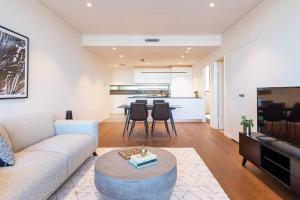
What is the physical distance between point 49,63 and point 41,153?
6.63ft

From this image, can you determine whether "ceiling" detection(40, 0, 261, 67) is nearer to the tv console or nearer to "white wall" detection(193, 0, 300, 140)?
"white wall" detection(193, 0, 300, 140)

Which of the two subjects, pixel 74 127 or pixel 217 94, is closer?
pixel 74 127

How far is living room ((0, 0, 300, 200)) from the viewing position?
182 cm

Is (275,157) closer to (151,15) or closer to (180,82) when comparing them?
(151,15)

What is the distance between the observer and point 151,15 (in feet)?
12.3

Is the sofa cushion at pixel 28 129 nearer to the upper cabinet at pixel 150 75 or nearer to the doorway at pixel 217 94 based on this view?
the doorway at pixel 217 94

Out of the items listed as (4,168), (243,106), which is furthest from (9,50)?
(243,106)

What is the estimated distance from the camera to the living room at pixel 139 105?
1821 mm

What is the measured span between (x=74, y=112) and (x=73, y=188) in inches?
→ 105

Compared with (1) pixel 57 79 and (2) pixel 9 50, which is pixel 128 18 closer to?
(1) pixel 57 79

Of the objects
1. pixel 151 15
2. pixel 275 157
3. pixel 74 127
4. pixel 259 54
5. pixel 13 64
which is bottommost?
pixel 275 157

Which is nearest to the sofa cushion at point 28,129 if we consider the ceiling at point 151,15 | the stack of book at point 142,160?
the stack of book at point 142,160

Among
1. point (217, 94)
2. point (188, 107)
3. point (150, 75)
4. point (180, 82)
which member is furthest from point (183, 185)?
point (150, 75)

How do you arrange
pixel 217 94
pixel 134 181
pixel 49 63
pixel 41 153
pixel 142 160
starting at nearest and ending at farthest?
pixel 134 181 → pixel 142 160 → pixel 41 153 → pixel 49 63 → pixel 217 94
